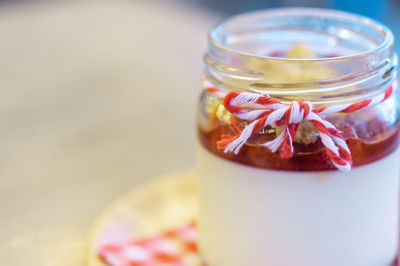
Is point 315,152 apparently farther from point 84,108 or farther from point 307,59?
point 84,108

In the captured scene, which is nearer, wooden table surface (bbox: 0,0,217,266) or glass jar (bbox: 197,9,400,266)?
glass jar (bbox: 197,9,400,266)

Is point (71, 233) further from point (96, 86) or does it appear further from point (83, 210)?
point (96, 86)

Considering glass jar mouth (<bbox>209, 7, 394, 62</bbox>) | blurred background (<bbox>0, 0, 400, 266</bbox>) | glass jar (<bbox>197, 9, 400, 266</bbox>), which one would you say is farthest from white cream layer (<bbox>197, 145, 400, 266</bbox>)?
blurred background (<bbox>0, 0, 400, 266</bbox>)

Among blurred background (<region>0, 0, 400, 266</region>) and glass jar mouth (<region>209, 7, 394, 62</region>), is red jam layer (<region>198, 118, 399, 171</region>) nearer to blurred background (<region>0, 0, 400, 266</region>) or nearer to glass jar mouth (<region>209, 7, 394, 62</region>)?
glass jar mouth (<region>209, 7, 394, 62</region>)

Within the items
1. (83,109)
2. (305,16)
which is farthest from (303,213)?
(83,109)

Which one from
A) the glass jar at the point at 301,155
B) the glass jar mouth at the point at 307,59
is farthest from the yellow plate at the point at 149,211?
the glass jar mouth at the point at 307,59

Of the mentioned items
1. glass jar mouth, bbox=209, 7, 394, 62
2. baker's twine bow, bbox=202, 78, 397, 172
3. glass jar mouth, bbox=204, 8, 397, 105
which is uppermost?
glass jar mouth, bbox=209, 7, 394, 62

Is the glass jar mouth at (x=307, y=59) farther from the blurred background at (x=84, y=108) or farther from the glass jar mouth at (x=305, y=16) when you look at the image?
the blurred background at (x=84, y=108)

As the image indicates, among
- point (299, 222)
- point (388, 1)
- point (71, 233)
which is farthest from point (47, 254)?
point (388, 1)

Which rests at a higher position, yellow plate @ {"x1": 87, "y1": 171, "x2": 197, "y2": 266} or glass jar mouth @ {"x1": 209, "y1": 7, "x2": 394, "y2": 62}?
glass jar mouth @ {"x1": 209, "y1": 7, "x2": 394, "y2": 62}
